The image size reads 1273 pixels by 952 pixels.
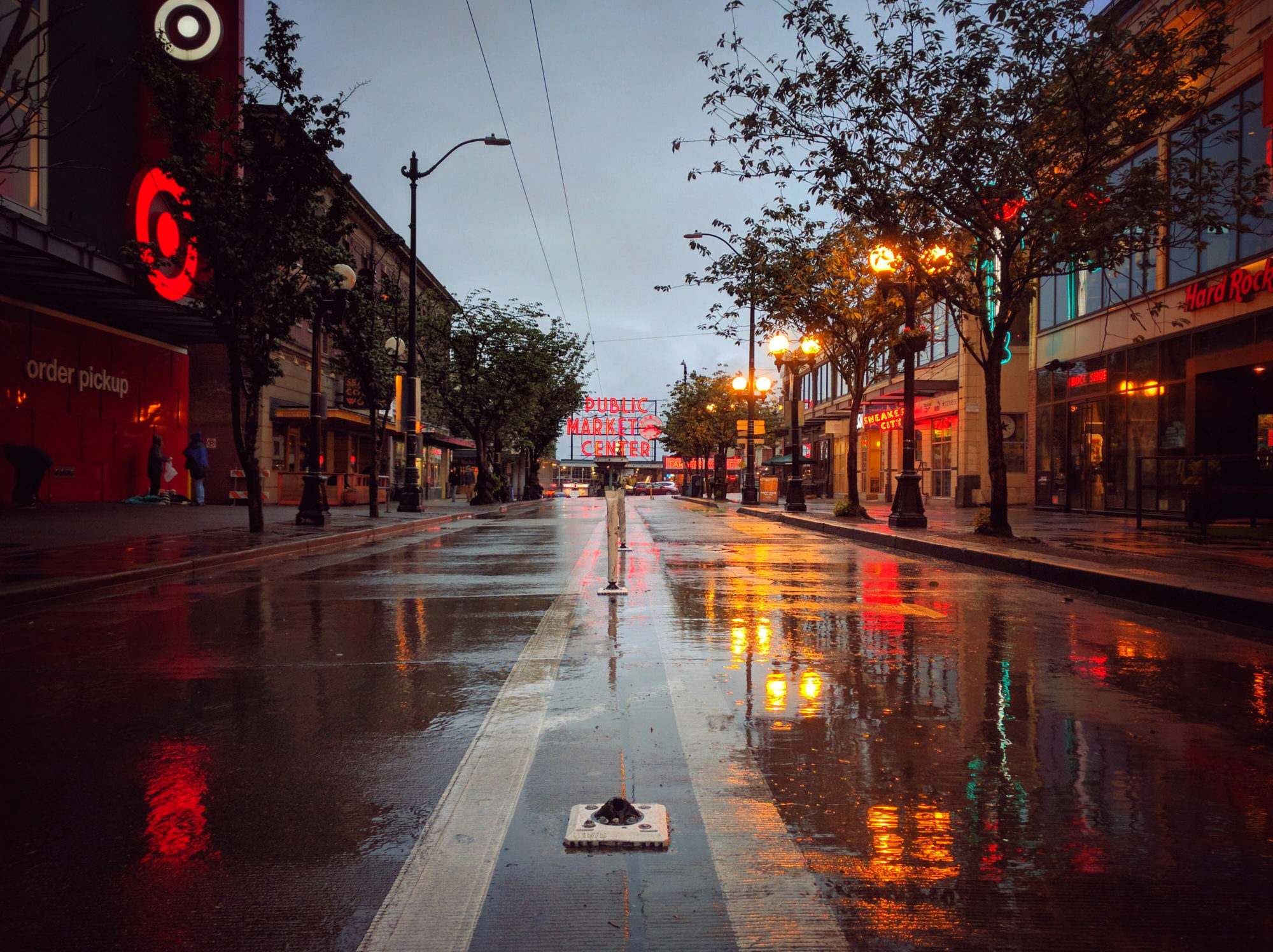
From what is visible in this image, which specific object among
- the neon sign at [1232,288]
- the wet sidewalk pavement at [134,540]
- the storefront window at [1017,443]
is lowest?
the wet sidewalk pavement at [134,540]

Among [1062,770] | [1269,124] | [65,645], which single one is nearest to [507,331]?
[1269,124]

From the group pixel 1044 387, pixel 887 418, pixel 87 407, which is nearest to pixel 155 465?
pixel 87 407

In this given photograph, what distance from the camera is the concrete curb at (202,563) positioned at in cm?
874

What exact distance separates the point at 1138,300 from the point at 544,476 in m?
102

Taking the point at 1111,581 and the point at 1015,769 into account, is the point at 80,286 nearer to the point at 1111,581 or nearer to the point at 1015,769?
the point at 1111,581

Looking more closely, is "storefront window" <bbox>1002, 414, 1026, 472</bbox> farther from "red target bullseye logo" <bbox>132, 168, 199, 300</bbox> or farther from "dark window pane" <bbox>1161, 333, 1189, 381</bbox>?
"red target bullseye logo" <bbox>132, 168, 199, 300</bbox>

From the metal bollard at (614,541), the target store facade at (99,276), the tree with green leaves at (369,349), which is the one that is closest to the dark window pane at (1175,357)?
the metal bollard at (614,541)

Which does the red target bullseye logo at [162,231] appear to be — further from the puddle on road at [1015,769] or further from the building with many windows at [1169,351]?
the building with many windows at [1169,351]

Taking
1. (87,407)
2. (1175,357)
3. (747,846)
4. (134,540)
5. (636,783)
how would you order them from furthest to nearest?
(87,407) < (1175,357) < (134,540) < (636,783) < (747,846)

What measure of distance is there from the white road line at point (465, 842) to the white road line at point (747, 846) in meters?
0.69

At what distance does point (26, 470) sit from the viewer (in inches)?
814

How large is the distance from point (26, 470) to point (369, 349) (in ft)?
27.4

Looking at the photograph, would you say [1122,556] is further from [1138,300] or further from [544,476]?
[544,476]

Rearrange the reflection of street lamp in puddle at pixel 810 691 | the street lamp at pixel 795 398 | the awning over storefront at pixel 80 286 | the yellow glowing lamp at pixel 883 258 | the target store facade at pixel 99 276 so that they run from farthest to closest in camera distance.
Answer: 1. the street lamp at pixel 795 398
2. the target store facade at pixel 99 276
3. the yellow glowing lamp at pixel 883 258
4. the awning over storefront at pixel 80 286
5. the reflection of street lamp in puddle at pixel 810 691
